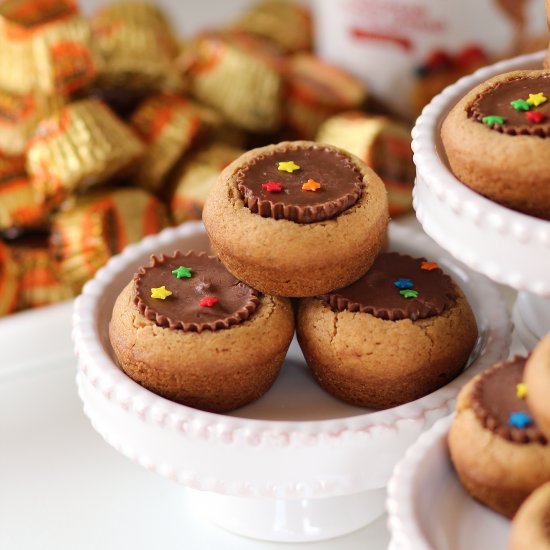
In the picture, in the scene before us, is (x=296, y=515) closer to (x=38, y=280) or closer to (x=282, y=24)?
(x=38, y=280)

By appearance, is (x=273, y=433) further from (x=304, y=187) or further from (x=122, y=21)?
(x=122, y=21)

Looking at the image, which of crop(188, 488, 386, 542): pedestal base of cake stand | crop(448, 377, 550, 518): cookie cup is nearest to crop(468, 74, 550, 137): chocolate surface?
crop(448, 377, 550, 518): cookie cup

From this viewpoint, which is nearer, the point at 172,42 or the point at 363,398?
the point at 363,398

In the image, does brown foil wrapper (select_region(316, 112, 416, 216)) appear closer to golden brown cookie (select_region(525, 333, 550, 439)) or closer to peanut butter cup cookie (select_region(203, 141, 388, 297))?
peanut butter cup cookie (select_region(203, 141, 388, 297))

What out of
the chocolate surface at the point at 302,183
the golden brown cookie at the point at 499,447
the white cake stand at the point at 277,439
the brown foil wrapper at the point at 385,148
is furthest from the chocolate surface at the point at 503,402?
the brown foil wrapper at the point at 385,148

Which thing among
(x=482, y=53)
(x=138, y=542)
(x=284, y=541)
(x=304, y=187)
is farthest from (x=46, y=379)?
(x=482, y=53)

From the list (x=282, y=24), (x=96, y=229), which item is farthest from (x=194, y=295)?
(x=282, y=24)
